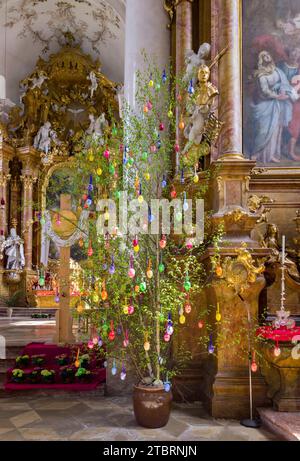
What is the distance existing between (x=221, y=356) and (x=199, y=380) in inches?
25.0

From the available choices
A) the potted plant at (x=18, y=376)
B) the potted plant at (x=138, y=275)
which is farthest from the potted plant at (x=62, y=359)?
the potted plant at (x=138, y=275)

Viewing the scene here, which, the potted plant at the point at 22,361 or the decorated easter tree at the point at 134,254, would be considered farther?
the potted plant at the point at 22,361

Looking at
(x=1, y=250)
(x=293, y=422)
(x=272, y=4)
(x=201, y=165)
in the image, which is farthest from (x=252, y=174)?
(x=1, y=250)

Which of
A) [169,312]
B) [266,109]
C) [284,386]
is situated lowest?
[284,386]

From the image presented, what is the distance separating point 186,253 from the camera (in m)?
5.20

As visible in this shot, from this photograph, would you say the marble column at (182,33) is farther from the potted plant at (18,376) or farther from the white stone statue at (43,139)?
the white stone statue at (43,139)

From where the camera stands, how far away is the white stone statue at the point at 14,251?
14555 millimetres

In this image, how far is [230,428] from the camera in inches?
184

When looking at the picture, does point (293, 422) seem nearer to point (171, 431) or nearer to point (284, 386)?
point (284, 386)

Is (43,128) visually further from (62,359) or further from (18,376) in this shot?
(18,376)

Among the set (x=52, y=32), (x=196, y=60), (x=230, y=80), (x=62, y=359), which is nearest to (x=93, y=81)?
(x=52, y=32)

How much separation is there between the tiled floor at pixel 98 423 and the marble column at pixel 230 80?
104 inches

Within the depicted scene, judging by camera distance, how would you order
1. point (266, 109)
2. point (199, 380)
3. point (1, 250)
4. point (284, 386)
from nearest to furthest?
1. point (284, 386)
2. point (199, 380)
3. point (266, 109)
4. point (1, 250)

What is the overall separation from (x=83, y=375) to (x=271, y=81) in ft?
13.1
